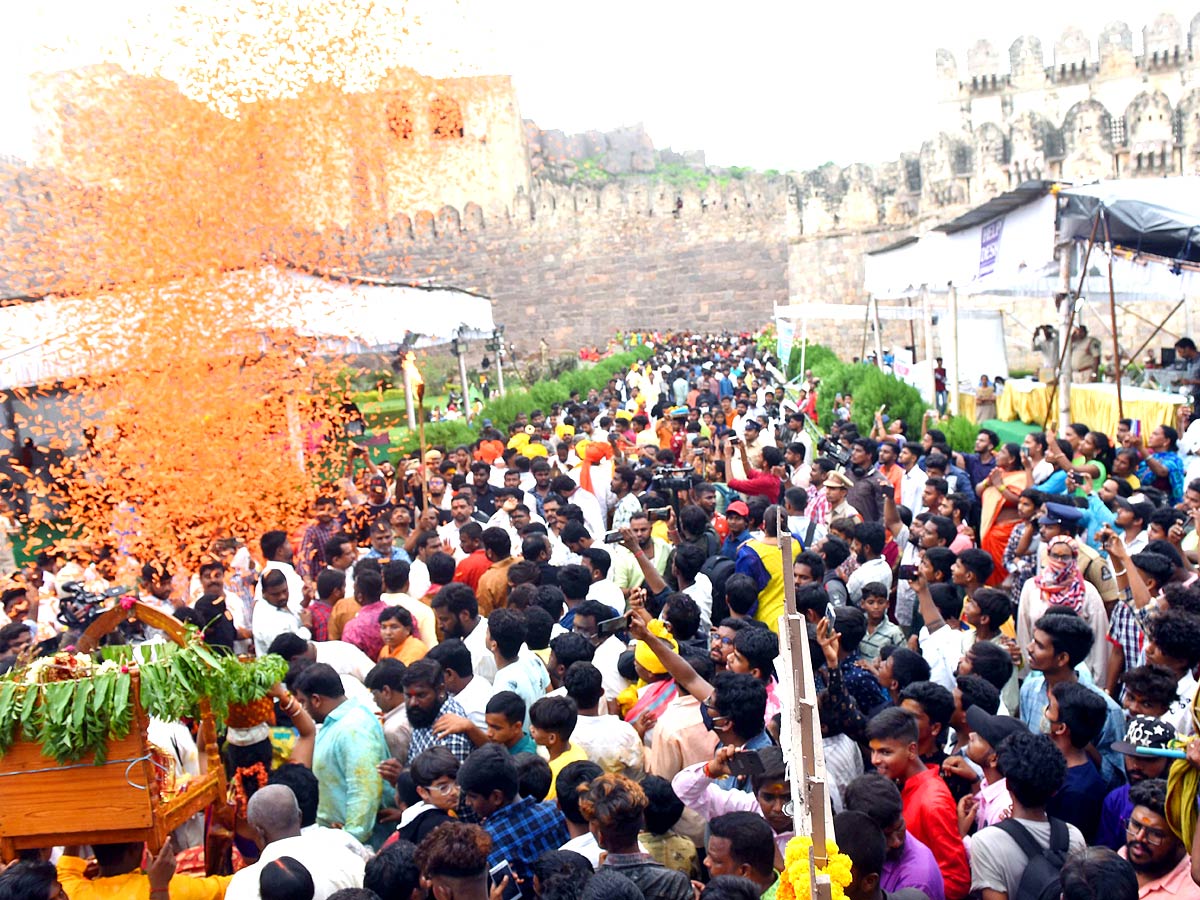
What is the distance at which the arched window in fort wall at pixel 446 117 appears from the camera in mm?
35406

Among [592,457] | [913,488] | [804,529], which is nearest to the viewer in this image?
[804,529]

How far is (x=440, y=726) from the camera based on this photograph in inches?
151

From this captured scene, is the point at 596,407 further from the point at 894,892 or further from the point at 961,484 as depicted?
the point at 894,892

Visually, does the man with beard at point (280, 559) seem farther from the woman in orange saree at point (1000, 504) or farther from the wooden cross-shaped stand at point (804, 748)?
the wooden cross-shaped stand at point (804, 748)

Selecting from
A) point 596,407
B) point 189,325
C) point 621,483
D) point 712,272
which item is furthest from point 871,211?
point 621,483

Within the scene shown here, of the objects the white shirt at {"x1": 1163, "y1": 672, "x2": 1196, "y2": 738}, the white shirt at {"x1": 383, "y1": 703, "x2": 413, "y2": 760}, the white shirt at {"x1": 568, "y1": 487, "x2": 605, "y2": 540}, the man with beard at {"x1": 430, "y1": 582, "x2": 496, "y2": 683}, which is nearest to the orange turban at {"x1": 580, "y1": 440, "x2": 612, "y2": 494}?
the white shirt at {"x1": 568, "y1": 487, "x2": 605, "y2": 540}

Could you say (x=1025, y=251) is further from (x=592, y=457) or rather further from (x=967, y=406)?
(x=967, y=406)

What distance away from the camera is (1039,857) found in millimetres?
3090

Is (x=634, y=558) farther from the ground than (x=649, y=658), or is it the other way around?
(x=649, y=658)

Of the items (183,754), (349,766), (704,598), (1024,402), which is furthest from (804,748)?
(1024,402)

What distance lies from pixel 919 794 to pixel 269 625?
11.2ft

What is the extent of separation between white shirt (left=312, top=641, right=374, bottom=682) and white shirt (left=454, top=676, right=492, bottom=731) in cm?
60

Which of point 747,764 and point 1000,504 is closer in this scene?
point 747,764

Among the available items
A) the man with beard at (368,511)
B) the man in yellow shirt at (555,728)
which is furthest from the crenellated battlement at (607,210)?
the man in yellow shirt at (555,728)
